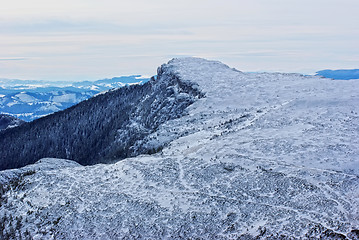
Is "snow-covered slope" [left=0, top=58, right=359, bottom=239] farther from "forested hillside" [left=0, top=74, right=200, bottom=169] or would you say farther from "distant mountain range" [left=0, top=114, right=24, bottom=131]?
"distant mountain range" [left=0, top=114, right=24, bottom=131]

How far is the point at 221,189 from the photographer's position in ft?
74.2

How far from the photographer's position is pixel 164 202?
22.2m

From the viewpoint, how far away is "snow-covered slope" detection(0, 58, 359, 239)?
18984 millimetres

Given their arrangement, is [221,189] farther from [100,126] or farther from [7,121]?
[7,121]

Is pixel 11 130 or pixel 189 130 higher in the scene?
pixel 189 130

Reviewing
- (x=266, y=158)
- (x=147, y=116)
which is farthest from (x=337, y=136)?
(x=147, y=116)

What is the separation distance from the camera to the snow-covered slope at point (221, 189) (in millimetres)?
18984

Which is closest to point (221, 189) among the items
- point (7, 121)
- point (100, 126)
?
point (100, 126)

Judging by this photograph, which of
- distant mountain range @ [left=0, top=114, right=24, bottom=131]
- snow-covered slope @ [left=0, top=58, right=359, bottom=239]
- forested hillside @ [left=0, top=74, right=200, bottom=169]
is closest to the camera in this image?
snow-covered slope @ [left=0, top=58, right=359, bottom=239]

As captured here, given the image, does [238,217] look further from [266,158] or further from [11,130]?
[11,130]

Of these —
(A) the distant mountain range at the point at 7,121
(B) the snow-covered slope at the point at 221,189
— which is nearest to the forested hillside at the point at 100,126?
(B) the snow-covered slope at the point at 221,189

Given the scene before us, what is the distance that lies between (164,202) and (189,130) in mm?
17551

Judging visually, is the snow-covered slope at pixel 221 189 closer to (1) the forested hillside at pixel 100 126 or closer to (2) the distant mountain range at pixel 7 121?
(1) the forested hillside at pixel 100 126

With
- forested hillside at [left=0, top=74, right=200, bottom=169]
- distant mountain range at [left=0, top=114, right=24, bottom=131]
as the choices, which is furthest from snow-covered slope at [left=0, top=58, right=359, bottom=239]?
distant mountain range at [left=0, top=114, right=24, bottom=131]
